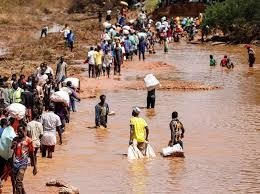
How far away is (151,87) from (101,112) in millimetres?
3583

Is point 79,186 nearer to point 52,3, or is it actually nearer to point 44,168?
point 44,168

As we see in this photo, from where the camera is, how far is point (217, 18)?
1721 inches

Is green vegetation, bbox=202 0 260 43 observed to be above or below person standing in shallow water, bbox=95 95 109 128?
above

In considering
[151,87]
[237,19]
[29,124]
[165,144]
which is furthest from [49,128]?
[237,19]

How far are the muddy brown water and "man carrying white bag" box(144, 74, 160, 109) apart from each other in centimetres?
32

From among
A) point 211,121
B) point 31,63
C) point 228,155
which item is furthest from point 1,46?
point 228,155

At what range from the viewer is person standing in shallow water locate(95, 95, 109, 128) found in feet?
60.2

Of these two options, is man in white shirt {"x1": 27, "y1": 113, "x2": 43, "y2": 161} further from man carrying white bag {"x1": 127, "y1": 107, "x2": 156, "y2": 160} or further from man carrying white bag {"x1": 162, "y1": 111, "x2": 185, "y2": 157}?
man carrying white bag {"x1": 162, "y1": 111, "x2": 185, "y2": 157}

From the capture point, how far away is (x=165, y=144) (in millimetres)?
17047

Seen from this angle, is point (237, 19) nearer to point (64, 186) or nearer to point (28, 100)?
point (28, 100)

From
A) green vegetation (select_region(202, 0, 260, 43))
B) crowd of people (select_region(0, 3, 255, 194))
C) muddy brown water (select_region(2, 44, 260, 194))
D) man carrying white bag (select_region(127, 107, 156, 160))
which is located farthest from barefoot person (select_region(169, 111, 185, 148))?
green vegetation (select_region(202, 0, 260, 43))

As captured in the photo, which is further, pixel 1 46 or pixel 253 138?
pixel 1 46

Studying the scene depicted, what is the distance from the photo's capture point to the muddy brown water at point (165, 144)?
44.0 ft

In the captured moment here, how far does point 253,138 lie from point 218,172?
144 inches
